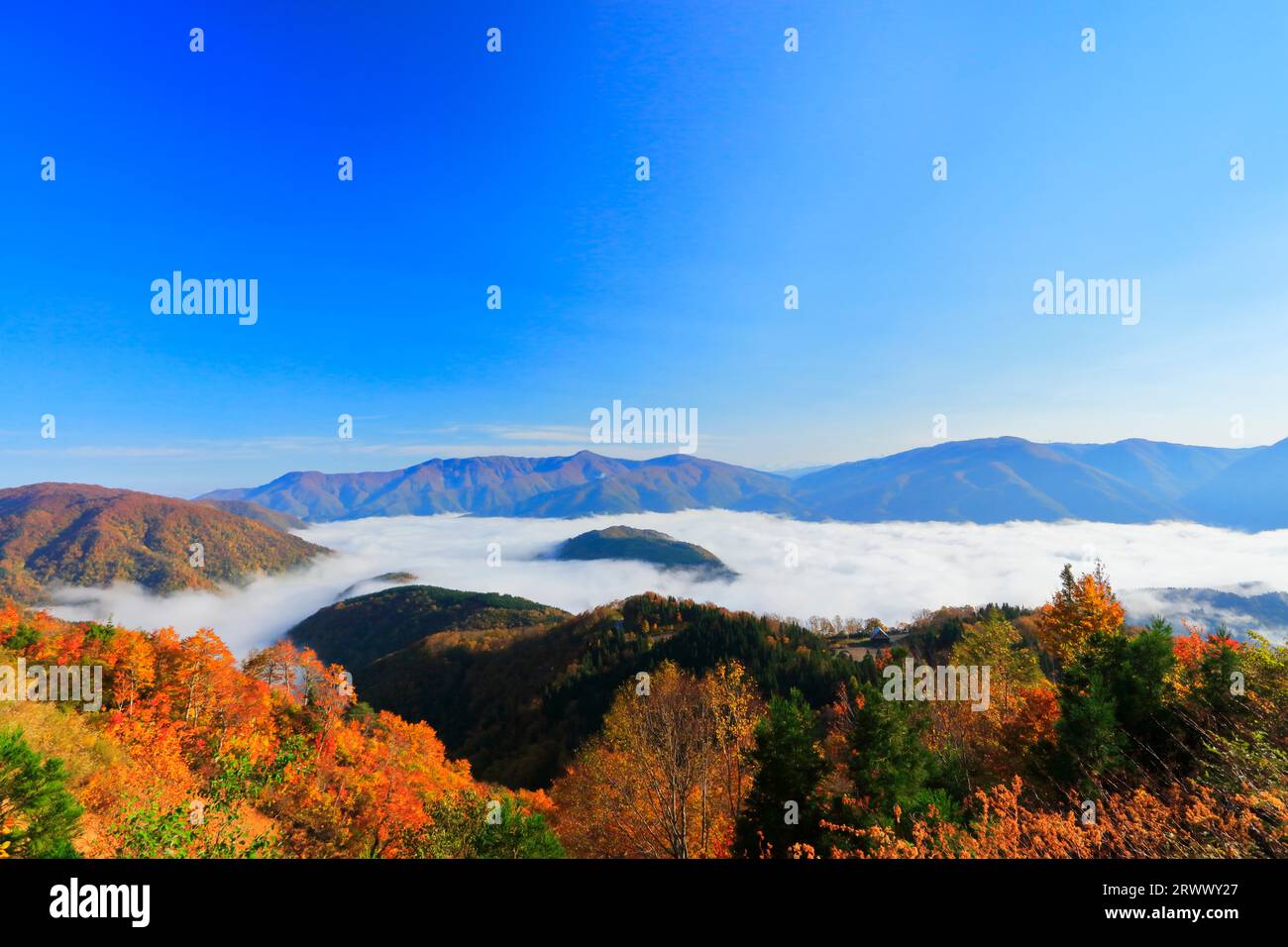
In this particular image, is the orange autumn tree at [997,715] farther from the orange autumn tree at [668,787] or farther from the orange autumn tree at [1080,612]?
the orange autumn tree at [668,787]

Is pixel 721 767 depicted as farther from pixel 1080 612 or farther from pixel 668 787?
pixel 1080 612

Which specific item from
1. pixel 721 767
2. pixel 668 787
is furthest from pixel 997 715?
pixel 668 787

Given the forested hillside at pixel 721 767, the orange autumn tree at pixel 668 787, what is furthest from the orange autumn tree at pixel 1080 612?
the orange autumn tree at pixel 668 787

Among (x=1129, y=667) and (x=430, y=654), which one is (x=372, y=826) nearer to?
(x=1129, y=667)

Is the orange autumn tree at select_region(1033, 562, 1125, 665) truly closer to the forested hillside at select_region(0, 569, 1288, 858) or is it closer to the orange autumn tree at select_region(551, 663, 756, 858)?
the forested hillside at select_region(0, 569, 1288, 858)

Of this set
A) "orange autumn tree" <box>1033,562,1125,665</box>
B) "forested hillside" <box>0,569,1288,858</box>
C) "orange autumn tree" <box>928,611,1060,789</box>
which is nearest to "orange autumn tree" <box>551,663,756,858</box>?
"forested hillside" <box>0,569,1288,858</box>

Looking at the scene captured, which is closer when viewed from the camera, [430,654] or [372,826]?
[372,826]
